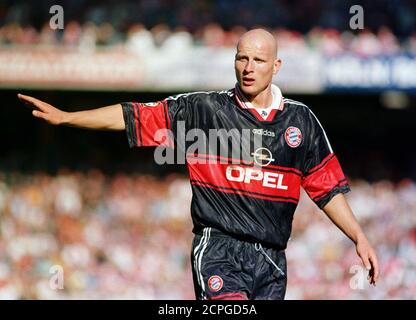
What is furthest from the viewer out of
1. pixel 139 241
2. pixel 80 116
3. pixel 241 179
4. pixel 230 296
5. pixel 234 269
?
pixel 139 241

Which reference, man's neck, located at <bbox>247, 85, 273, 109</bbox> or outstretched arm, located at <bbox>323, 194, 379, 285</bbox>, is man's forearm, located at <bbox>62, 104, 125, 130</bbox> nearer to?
man's neck, located at <bbox>247, 85, 273, 109</bbox>

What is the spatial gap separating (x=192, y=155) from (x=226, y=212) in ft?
1.44

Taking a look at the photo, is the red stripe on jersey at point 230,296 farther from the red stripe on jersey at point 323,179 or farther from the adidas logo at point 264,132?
the adidas logo at point 264,132

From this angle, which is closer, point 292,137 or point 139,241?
point 292,137

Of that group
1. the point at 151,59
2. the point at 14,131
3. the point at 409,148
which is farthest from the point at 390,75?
the point at 14,131

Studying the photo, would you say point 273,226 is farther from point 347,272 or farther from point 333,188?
point 347,272

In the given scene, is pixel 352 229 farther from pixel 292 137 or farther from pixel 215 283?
pixel 215 283

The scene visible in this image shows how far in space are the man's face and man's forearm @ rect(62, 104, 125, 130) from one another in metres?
0.81

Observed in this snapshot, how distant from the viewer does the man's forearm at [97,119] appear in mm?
5691

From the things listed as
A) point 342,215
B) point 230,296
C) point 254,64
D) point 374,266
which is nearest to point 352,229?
point 342,215

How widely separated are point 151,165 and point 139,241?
2.46 m

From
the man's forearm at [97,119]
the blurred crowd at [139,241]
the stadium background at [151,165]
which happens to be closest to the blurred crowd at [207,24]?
the stadium background at [151,165]

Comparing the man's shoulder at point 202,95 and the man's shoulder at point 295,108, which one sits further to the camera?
the man's shoulder at point 295,108

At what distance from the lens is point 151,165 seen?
17984mm
